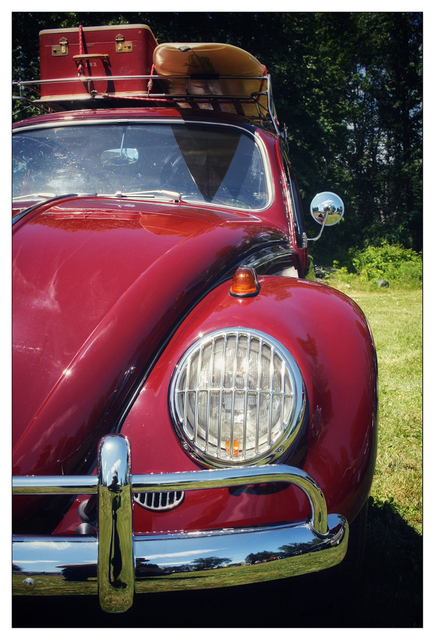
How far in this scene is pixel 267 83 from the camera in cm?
251

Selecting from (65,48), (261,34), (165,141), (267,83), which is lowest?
(165,141)

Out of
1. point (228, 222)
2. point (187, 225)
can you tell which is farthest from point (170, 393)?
point (228, 222)

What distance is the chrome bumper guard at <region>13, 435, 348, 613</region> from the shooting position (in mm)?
967

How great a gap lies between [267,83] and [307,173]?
13079 mm

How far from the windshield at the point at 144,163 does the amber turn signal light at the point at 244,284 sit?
3.26 ft

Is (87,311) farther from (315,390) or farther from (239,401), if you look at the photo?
(315,390)

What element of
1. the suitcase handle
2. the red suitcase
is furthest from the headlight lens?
the suitcase handle

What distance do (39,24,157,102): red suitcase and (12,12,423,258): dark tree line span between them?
5.85 metres

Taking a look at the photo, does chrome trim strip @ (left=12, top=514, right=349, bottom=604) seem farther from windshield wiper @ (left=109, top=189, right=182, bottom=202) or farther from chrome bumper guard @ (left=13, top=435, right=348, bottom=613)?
windshield wiper @ (left=109, top=189, right=182, bottom=202)

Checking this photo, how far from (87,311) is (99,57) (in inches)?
91.7

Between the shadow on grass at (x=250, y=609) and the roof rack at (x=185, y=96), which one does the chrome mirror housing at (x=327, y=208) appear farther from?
the shadow on grass at (x=250, y=609)

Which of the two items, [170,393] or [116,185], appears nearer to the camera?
[170,393]

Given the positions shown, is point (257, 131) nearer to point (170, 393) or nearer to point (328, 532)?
point (170, 393)

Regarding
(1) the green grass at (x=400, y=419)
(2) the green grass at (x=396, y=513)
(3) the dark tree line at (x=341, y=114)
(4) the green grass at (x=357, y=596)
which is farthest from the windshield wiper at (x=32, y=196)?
(3) the dark tree line at (x=341, y=114)
